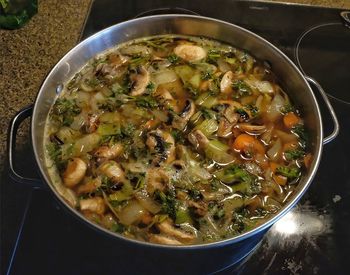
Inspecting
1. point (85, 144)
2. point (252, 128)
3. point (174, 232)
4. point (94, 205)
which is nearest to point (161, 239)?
point (174, 232)

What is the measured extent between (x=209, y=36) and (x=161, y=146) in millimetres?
714

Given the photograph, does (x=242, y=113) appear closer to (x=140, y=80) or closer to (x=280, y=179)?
(x=280, y=179)

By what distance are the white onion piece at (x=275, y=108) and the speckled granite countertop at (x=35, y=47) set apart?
1.16 meters

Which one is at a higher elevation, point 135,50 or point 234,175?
point 135,50

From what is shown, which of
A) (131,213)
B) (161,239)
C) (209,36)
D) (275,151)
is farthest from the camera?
(209,36)

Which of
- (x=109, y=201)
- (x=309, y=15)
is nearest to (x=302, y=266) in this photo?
(x=109, y=201)

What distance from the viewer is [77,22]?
252cm

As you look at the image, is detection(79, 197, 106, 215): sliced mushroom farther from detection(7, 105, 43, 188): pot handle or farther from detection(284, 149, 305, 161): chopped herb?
detection(284, 149, 305, 161): chopped herb

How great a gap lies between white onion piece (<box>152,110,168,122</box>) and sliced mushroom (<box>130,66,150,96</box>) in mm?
126

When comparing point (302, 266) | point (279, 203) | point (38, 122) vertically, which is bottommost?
point (302, 266)

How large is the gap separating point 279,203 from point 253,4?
1.46 metres

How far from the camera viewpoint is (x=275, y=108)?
1.84m

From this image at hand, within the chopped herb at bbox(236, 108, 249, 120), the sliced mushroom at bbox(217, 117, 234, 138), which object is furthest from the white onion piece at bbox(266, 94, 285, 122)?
the sliced mushroom at bbox(217, 117, 234, 138)

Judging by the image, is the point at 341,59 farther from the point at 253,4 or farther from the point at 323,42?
the point at 253,4
